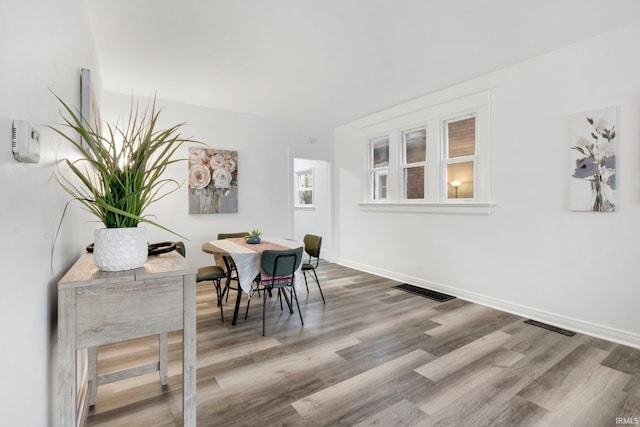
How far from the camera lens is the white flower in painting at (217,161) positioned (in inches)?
194

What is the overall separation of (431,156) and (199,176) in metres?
3.55

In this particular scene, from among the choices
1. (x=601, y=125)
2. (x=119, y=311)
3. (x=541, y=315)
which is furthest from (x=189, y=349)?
(x=601, y=125)

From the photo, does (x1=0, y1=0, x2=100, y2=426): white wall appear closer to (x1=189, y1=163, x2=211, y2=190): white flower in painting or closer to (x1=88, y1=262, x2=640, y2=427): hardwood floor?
(x1=88, y1=262, x2=640, y2=427): hardwood floor

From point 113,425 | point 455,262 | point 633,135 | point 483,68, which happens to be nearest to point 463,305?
point 455,262

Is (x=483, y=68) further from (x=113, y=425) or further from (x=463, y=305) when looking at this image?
(x=113, y=425)

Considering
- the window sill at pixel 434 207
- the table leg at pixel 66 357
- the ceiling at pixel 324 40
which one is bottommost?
the table leg at pixel 66 357

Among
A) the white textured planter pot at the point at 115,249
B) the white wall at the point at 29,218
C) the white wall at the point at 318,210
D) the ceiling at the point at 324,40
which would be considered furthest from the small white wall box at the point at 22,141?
the white wall at the point at 318,210

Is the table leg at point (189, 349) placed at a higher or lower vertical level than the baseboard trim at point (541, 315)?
higher

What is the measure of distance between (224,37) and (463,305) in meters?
3.94

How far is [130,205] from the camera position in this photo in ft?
4.58

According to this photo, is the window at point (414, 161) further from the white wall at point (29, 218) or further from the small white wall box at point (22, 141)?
the small white wall box at point (22, 141)

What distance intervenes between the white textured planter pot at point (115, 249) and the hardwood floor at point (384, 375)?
1.07m

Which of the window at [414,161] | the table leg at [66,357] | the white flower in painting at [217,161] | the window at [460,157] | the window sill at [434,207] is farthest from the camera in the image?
the white flower in painting at [217,161]

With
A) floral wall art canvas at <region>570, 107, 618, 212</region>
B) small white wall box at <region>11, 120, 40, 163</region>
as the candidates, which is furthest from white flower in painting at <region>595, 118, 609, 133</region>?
small white wall box at <region>11, 120, 40, 163</region>
